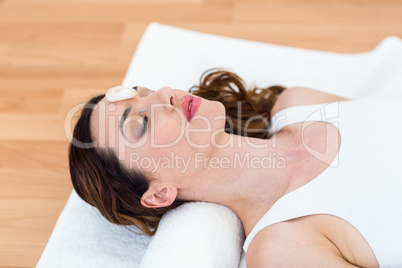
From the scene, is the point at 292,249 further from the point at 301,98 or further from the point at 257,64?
the point at 257,64

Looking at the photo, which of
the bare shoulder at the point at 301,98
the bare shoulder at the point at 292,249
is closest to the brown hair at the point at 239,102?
the bare shoulder at the point at 301,98

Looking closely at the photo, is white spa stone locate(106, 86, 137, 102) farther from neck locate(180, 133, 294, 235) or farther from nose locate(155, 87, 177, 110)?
neck locate(180, 133, 294, 235)

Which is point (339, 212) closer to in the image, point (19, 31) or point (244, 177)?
point (244, 177)

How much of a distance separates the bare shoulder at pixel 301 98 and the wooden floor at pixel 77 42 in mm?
458

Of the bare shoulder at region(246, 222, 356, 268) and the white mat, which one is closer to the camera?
the bare shoulder at region(246, 222, 356, 268)

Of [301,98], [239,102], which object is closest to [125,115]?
[239,102]

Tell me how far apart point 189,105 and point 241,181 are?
26cm

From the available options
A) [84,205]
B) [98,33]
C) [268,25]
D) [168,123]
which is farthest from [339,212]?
[98,33]

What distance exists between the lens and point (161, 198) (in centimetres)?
117

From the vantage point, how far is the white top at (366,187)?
3.44ft

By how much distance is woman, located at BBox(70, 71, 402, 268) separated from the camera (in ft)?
3.44
